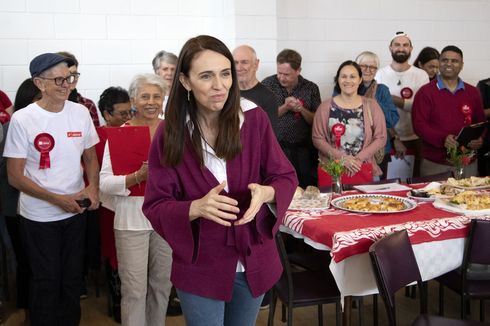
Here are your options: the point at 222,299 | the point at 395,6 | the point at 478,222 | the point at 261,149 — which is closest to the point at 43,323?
the point at 222,299

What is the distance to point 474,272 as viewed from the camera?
2766mm

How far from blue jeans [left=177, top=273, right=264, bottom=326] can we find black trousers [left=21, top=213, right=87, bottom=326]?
4.19 ft

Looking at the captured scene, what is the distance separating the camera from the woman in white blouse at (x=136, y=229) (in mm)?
2555

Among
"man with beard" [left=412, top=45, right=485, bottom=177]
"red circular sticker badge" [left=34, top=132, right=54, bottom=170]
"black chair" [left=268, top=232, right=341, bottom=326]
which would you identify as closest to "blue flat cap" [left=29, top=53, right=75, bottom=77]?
"red circular sticker badge" [left=34, top=132, right=54, bottom=170]

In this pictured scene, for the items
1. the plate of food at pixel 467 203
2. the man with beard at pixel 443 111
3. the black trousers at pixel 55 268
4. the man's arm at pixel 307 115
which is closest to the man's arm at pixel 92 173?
the black trousers at pixel 55 268

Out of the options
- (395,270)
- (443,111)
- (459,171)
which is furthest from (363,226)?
(443,111)

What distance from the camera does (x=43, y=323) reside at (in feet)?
9.30

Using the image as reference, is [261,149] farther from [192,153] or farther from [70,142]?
[70,142]

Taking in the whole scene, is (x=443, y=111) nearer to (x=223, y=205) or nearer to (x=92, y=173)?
(x=92, y=173)

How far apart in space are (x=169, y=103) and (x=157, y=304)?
1377 millimetres

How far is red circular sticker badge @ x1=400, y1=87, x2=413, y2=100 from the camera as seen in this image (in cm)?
488

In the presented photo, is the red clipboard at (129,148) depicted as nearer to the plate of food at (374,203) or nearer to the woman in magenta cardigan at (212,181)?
the woman in magenta cardigan at (212,181)

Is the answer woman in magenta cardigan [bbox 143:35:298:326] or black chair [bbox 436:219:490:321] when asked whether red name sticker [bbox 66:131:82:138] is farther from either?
black chair [bbox 436:219:490:321]

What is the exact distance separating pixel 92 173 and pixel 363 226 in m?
1.37
